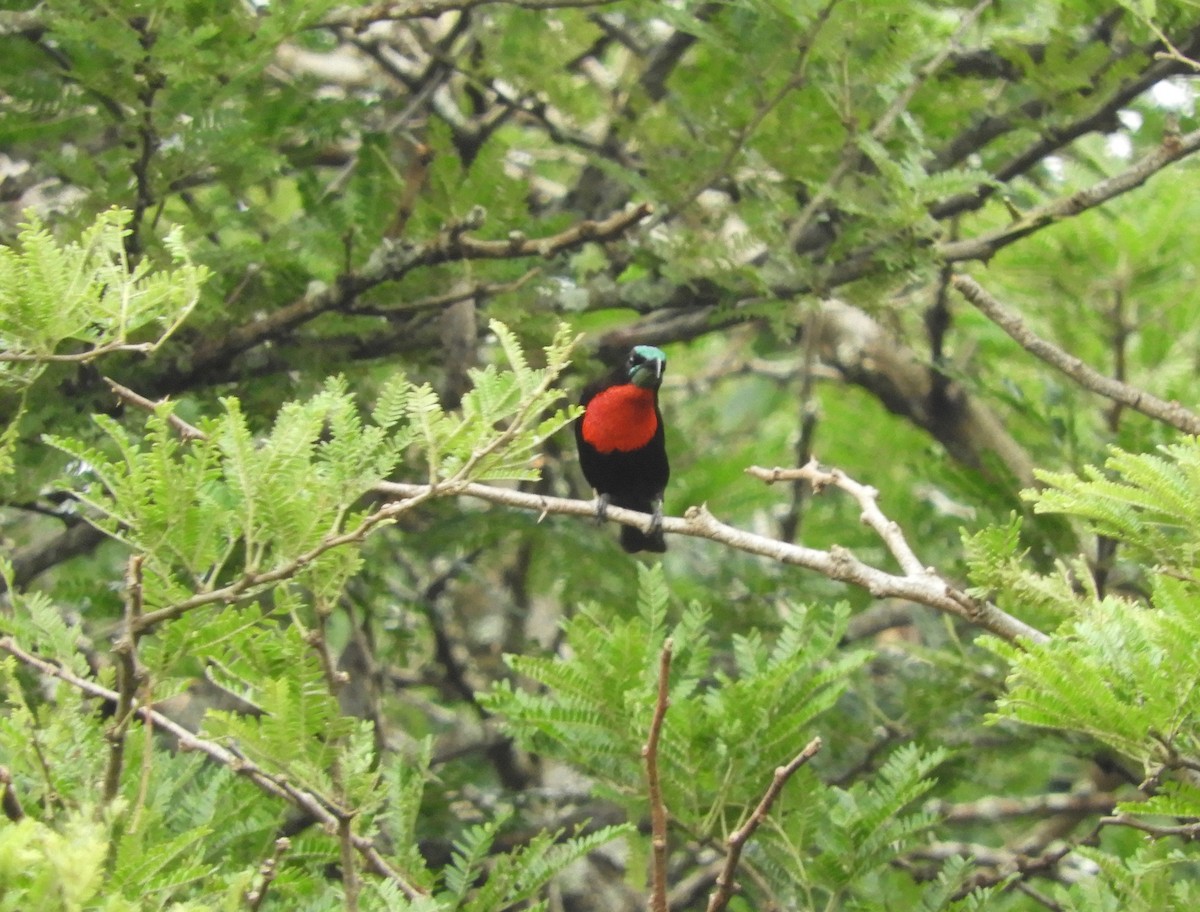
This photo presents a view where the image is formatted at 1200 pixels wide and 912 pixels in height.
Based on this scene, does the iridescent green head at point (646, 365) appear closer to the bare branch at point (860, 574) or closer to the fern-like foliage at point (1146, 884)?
the bare branch at point (860, 574)

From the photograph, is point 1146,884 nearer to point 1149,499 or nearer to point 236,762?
point 1149,499

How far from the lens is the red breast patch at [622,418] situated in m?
5.25

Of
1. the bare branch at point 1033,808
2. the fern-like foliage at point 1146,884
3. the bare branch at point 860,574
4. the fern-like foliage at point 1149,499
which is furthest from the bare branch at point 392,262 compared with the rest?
the bare branch at point 1033,808

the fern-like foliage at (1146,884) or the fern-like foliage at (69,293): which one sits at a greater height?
the fern-like foliage at (69,293)

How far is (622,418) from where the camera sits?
529cm

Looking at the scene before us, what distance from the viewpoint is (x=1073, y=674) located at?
2484mm

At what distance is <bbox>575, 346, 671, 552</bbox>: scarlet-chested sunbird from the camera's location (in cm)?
526

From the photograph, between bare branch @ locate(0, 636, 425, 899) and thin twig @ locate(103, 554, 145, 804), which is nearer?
thin twig @ locate(103, 554, 145, 804)

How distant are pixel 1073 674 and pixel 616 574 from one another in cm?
271

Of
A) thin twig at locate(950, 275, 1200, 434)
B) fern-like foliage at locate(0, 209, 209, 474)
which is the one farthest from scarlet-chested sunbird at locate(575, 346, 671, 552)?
fern-like foliage at locate(0, 209, 209, 474)

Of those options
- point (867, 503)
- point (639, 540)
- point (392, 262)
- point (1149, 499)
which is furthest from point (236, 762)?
point (639, 540)

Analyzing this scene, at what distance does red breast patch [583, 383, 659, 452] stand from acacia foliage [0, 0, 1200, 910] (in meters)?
0.16

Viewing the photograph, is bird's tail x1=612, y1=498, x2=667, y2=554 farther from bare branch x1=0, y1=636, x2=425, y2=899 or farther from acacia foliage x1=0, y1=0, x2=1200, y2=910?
bare branch x1=0, y1=636, x2=425, y2=899

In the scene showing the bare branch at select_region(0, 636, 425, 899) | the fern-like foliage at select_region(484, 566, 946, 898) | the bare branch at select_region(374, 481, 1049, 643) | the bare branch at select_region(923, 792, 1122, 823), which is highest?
the bare branch at select_region(374, 481, 1049, 643)
